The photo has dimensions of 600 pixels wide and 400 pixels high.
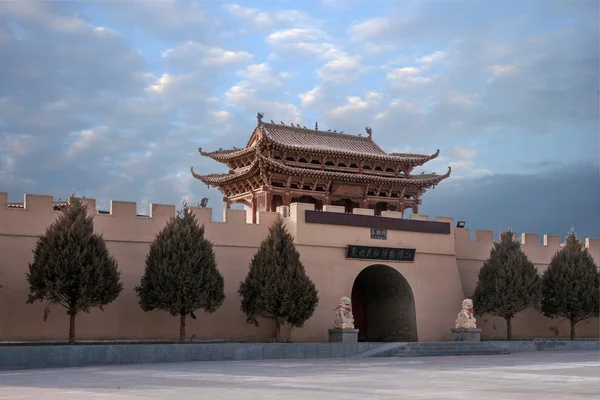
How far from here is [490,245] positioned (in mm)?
33188

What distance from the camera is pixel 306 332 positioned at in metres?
27.5

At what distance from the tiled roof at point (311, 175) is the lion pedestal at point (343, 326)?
8180mm

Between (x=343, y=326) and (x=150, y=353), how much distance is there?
24.8 feet

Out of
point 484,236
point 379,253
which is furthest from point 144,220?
point 484,236

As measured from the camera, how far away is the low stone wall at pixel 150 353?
19.6 m

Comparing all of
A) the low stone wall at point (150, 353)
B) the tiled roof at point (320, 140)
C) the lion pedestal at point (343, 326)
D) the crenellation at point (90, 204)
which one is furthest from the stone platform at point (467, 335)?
the crenellation at point (90, 204)

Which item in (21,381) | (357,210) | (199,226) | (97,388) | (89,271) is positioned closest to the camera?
(97,388)

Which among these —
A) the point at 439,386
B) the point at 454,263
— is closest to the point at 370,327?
the point at 454,263

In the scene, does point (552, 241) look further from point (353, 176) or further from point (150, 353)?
point (150, 353)

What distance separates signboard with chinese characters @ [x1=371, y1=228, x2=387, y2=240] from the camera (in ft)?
97.2

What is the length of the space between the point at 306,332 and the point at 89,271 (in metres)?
8.48

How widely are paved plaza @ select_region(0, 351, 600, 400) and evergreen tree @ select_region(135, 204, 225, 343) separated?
4606 millimetres

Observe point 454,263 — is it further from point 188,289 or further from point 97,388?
point 97,388

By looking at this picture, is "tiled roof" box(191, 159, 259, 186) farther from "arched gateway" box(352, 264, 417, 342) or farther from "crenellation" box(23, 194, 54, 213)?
"crenellation" box(23, 194, 54, 213)
